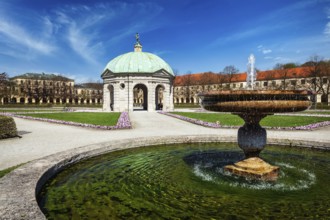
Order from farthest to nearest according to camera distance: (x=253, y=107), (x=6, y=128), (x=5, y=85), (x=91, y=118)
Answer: (x=5, y=85)
(x=91, y=118)
(x=6, y=128)
(x=253, y=107)

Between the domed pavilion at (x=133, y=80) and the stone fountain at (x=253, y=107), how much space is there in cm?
4011

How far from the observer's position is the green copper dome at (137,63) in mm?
48281

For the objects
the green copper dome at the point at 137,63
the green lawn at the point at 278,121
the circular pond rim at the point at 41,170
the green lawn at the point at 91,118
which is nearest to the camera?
the circular pond rim at the point at 41,170

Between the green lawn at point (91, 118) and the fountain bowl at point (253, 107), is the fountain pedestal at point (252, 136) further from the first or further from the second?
the green lawn at point (91, 118)

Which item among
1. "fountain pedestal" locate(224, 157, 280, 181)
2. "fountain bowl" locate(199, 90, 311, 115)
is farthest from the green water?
"fountain bowl" locate(199, 90, 311, 115)

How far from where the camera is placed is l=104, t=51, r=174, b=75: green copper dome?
48.3 m

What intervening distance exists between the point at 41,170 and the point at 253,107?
5.11 metres

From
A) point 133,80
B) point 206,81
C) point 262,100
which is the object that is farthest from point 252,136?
point 206,81

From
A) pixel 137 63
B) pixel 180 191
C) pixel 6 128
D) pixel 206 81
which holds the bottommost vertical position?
pixel 180 191

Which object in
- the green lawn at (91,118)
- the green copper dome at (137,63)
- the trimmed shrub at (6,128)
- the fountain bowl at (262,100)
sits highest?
the green copper dome at (137,63)

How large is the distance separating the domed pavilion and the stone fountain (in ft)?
132

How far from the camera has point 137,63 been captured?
49.4 m

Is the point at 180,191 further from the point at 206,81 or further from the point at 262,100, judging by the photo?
the point at 206,81

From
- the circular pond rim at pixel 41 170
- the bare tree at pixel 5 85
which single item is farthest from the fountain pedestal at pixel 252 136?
the bare tree at pixel 5 85
